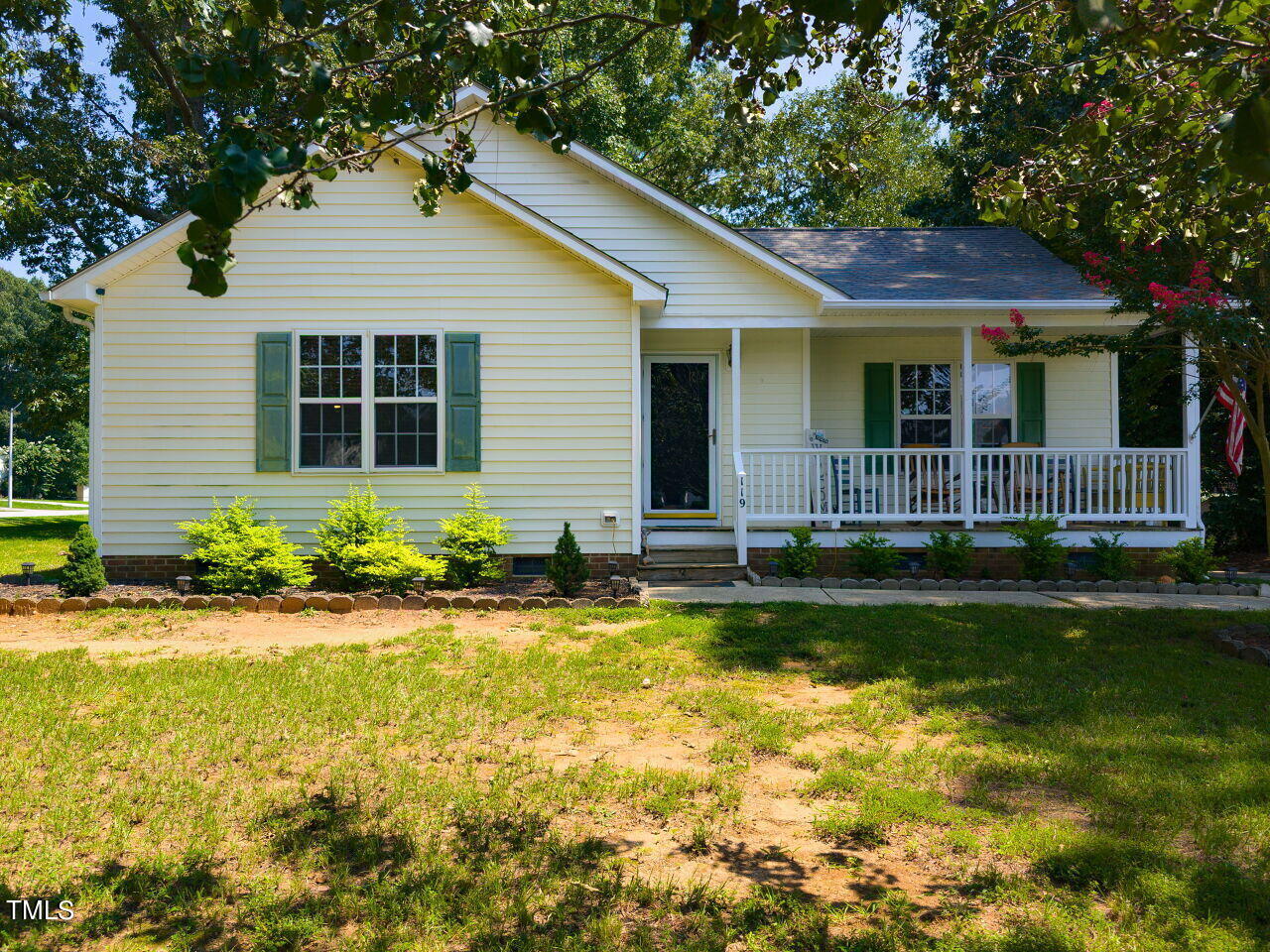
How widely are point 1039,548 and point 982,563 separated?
72 centimetres

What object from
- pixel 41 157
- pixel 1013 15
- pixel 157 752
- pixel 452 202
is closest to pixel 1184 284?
pixel 1013 15

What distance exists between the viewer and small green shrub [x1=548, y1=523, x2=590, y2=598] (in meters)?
8.33

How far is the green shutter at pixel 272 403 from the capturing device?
940cm

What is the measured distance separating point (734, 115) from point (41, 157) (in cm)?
1905

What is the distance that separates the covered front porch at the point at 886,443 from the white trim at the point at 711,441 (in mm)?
19

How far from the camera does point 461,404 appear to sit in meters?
9.52

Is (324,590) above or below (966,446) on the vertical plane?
below

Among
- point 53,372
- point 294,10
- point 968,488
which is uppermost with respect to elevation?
point 53,372

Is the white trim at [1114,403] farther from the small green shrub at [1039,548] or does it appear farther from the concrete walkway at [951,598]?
the concrete walkway at [951,598]

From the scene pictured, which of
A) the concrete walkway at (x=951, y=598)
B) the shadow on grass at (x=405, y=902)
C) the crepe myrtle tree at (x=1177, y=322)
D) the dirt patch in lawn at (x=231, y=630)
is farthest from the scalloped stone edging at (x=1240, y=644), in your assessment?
the shadow on grass at (x=405, y=902)

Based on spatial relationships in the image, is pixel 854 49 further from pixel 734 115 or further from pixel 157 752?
pixel 157 752

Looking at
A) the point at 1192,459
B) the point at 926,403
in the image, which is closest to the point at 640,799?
the point at 1192,459

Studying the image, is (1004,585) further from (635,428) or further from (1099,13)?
(1099,13)

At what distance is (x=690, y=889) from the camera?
9.41 ft
